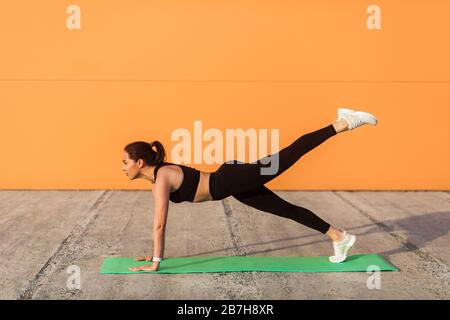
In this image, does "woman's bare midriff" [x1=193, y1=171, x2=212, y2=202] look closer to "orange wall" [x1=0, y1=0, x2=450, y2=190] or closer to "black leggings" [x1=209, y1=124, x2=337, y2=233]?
"black leggings" [x1=209, y1=124, x2=337, y2=233]

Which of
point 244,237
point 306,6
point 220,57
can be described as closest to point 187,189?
point 244,237

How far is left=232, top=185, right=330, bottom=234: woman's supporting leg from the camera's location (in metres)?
4.82

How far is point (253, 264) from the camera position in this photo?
4840 mm

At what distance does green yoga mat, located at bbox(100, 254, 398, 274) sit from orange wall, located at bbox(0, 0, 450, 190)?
3.45 meters

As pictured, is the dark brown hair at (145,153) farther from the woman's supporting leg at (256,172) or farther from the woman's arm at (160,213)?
the woman's supporting leg at (256,172)

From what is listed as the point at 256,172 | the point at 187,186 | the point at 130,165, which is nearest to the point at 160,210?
the point at 187,186

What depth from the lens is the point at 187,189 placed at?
4.70 m

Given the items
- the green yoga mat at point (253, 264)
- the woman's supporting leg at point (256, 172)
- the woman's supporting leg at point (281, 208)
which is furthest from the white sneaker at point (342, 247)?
the woman's supporting leg at point (256, 172)

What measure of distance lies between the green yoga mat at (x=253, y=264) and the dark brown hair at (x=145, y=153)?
821mm

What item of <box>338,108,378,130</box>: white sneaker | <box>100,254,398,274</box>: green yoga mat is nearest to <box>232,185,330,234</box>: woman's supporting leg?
<box>100,254,398,274</box>: green yoga mat

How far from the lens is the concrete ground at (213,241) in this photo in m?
4.26

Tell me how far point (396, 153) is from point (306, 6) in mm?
2335

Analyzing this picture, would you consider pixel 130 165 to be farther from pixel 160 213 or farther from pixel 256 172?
pixel 256 172

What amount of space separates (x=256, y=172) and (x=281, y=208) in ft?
1.20
